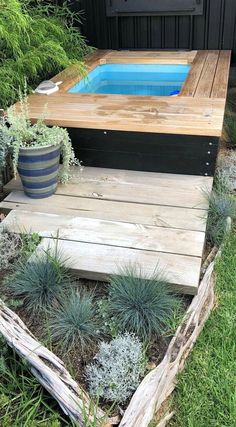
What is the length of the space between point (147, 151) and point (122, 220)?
2.21 ft

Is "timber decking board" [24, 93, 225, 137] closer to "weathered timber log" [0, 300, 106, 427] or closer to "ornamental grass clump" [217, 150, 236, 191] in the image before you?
"ornamental grass clump" [217, 150, 236, 191]

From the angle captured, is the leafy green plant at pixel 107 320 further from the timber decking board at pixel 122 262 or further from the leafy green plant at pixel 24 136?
the leafy green plant at pixel 24 136

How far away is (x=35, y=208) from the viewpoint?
2707 mm

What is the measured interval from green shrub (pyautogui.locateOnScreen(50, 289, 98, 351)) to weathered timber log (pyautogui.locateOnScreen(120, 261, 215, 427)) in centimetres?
31

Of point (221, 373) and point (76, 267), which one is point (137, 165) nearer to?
point (76, 267)

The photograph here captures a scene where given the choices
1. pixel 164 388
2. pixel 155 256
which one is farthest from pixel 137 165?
pixel 164 388

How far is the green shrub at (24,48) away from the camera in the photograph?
3.11 m

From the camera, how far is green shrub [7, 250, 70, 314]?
1.99m

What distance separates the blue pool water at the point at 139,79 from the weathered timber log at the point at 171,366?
3.12 metres

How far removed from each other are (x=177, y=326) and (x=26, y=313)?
26.4 inches

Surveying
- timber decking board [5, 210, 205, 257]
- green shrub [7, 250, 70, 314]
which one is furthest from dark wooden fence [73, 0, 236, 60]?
green shrub [7, 250, 70, 314]

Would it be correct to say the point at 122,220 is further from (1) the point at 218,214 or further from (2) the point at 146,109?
(2) the point at 146,109

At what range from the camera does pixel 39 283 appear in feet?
6.60

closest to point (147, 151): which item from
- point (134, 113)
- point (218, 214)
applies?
point (134, 113)
